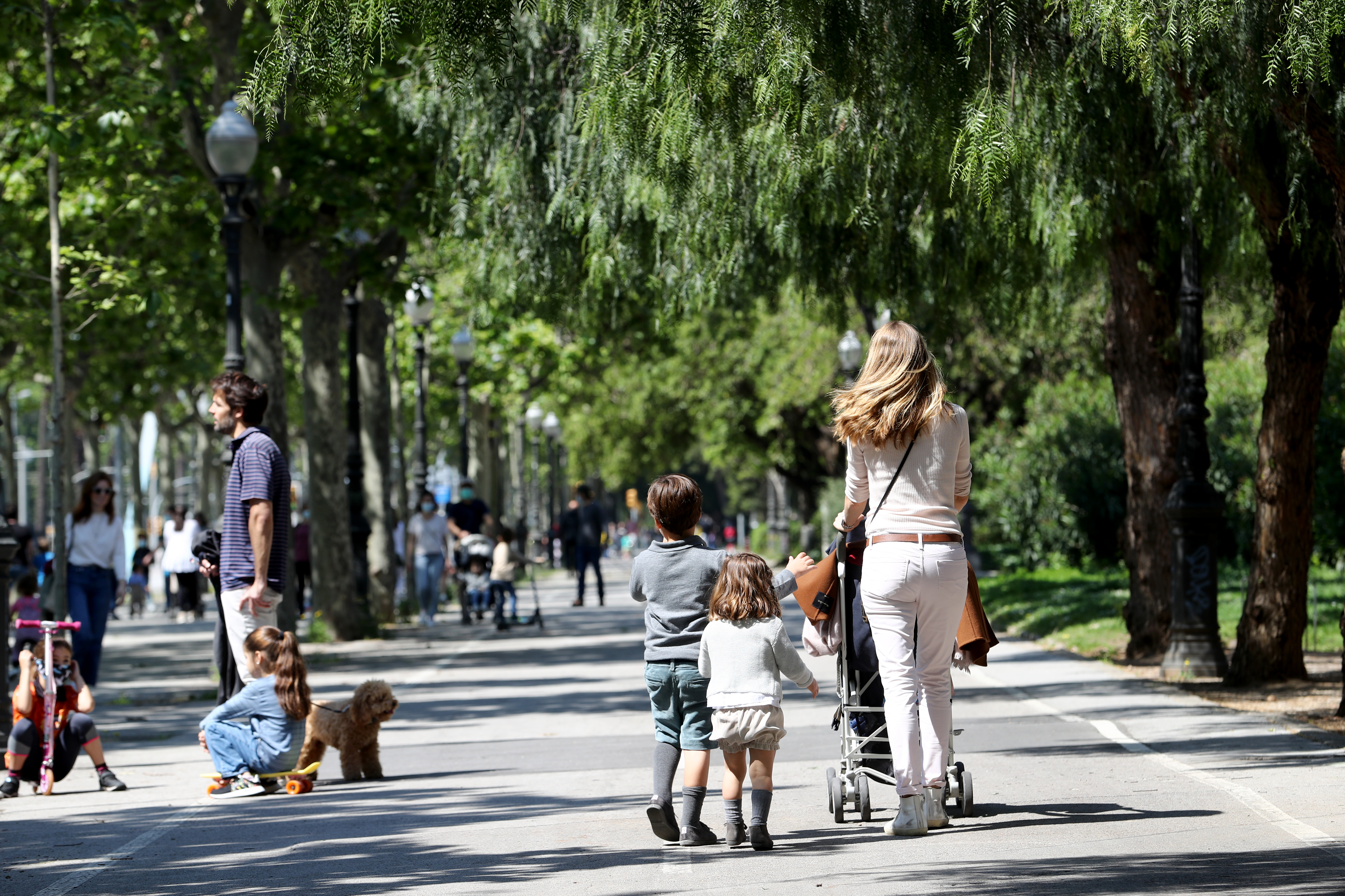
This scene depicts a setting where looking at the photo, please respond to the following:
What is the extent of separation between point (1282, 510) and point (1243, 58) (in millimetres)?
4355

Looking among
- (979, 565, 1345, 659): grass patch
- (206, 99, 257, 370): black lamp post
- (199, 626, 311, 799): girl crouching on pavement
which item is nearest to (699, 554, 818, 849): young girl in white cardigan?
(199, 626, 311, 799): girl crouching on pavement

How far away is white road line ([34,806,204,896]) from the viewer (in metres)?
6.57

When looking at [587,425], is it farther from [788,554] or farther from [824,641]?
[824,641]

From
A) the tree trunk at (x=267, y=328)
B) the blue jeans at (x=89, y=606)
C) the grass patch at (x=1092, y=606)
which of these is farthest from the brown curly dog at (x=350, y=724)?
the tree trunk at (x=267, y=328)

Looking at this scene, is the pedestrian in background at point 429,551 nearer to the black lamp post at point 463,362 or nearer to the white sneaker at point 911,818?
the black lamp post at point 463,362

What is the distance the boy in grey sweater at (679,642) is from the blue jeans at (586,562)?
2154 cm

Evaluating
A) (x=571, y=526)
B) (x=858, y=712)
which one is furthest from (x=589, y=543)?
(x=858, y=712)

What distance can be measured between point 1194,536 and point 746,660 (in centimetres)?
734

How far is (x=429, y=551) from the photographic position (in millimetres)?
24047

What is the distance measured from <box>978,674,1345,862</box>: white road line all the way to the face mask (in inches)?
223

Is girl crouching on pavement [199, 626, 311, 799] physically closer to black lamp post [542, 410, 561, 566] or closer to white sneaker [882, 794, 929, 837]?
white sneaker [882, 794, 929, 837]

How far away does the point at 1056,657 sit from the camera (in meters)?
15.9

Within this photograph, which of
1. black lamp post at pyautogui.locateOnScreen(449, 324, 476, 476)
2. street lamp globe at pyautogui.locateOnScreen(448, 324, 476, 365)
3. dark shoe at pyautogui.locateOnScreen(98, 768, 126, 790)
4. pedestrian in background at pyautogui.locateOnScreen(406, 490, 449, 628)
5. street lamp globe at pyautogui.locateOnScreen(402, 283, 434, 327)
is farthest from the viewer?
black lamp post at pyautogui.locateOnScreen(449, 324, 476, 476)

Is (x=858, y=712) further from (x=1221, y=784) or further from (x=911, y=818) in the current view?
(x=1221, y=784)
